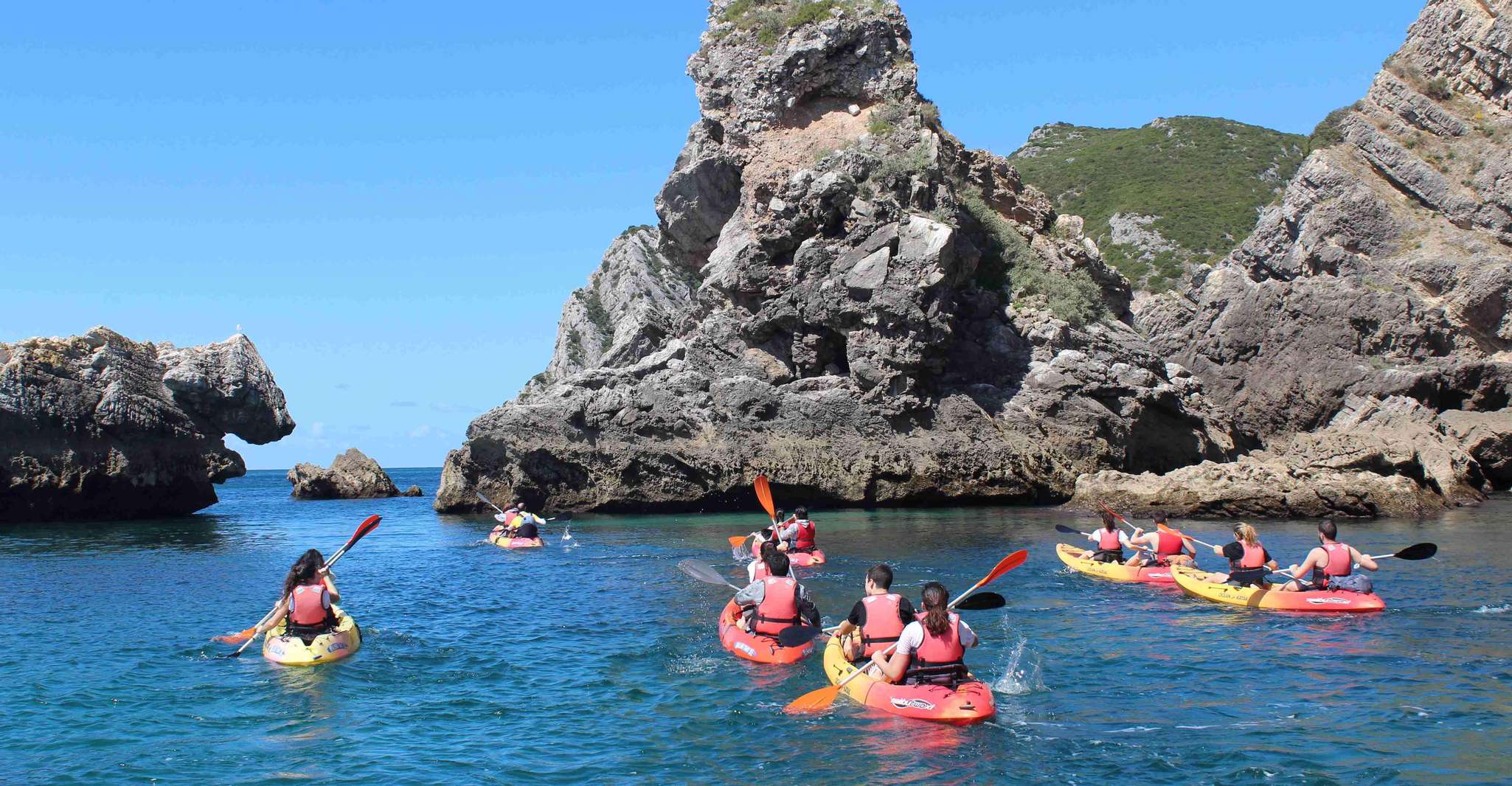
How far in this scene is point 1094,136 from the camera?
119m

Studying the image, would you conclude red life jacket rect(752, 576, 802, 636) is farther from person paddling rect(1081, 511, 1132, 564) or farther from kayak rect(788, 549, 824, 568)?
person paddling rect(1081, 511, 1132, 564)

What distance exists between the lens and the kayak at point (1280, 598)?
663 inches

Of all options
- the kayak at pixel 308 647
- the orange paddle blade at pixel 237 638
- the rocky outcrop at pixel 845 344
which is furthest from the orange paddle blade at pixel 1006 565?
the rocky outcrop at pixel 845 344

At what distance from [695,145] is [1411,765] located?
130ft

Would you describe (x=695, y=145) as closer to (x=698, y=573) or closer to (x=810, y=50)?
(x=810, y=50)

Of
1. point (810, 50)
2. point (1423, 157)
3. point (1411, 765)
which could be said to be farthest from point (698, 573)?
point (1423, 157)

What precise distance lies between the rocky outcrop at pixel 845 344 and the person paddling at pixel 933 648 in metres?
26.1

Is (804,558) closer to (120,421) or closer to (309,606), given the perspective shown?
(309,606)

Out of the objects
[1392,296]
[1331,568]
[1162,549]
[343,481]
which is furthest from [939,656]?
[343,481]

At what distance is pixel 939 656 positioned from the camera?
447 inches

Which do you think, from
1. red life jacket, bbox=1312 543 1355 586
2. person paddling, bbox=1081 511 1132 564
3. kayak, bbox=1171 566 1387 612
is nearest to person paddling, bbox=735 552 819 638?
kayak, bbox=1171 566 1387 612

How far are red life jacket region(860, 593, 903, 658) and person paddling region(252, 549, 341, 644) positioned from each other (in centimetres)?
730

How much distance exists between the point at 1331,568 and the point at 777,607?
29.6 feet

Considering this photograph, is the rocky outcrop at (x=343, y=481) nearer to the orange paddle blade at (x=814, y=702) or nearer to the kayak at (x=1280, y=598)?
the kayak at (x=1280, y=598)
